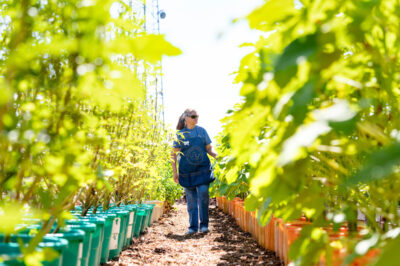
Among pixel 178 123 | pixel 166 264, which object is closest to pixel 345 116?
pixel 166 264

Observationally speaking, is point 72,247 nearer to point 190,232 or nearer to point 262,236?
point 262,236

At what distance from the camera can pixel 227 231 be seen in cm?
451

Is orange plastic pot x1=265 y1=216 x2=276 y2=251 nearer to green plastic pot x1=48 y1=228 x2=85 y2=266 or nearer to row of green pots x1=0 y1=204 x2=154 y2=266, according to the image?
row of green pots x1=0 y1=204 x2=154 y2=266

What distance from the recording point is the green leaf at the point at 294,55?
44 centimetres

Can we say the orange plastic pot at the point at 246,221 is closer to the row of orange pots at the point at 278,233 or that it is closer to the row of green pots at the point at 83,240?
the row of orange pots at the point at 278,233

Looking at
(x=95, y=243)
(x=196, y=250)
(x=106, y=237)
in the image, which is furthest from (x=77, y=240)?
(x=196, y=250)

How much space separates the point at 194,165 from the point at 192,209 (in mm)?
561

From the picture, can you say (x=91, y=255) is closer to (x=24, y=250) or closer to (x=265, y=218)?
(x=265, y=218)

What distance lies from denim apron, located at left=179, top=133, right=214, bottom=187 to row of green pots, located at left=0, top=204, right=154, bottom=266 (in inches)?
51.5

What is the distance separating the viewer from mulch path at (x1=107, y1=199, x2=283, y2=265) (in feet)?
9.11

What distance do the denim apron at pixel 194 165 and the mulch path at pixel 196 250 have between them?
66 centimetres

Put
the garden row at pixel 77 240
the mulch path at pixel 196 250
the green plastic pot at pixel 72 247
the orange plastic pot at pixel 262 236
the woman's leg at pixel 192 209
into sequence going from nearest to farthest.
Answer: the garden row at pixel 77 240, the green plastic pot at pixel 72 247, the mulch path at pixel 196 250, the orange plastic pot at pixel 262 236, the woman's leg at pixel 192 209

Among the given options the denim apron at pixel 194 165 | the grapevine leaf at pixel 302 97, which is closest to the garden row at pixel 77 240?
the grapevine leaf at pixel 302 97

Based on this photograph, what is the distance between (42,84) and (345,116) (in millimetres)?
801
